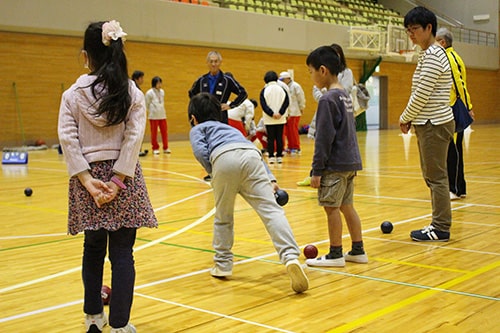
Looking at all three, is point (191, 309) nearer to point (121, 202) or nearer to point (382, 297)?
point (121, 202)

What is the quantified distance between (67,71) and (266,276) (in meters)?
15.5

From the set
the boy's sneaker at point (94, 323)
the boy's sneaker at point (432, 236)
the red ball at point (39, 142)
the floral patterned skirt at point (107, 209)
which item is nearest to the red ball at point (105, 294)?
the boy's sneaker at point (94, 323)

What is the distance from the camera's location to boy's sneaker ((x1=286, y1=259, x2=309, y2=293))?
3.71 m

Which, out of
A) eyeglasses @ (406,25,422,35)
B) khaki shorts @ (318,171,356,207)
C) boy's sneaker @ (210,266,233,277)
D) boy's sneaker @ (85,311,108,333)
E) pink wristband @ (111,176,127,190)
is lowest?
boy's sneaker @ (210,266,233,277)

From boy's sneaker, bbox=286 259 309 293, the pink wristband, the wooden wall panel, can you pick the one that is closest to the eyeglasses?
boy's sneaker, bbox=286 259 309 293

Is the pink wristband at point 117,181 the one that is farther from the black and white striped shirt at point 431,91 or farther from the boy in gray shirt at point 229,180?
the black and white striped shirt at point 431,91

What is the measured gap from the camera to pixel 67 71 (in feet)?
60.3

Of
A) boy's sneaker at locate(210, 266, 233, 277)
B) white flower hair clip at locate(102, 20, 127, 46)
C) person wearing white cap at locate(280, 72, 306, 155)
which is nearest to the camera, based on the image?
white flower hair clip at locate(102, 20, 127, 46)

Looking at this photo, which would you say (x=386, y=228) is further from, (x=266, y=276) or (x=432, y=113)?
(x=266, y=276)

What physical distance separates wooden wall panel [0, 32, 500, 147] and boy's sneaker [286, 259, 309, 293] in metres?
12.0

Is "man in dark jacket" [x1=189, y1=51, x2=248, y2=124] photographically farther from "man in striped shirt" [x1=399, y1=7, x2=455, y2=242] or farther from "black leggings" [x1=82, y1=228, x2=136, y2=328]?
"black leggings" [x1=82, y1=228, x2=136, y2=328]

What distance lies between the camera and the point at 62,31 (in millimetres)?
17641

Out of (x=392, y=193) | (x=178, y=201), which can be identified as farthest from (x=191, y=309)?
(x=392, y=193)

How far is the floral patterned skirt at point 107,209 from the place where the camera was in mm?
2977
